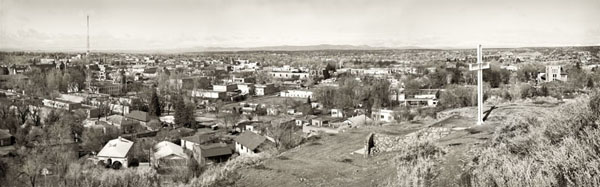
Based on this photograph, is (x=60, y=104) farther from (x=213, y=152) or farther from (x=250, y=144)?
(x=250, y=144)

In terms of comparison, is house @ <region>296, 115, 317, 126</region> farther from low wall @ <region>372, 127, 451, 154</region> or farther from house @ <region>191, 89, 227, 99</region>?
low wall @ <region>372, 127, 451, 154</region>

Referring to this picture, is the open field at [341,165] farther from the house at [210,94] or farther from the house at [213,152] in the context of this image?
the house at [210,94]

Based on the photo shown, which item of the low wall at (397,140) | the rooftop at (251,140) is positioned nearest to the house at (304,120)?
the rooftop at (251,140)

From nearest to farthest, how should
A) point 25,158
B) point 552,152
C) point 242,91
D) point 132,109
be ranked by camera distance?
point 552,152 < point 25,158 < point 132,109 < point 242,91

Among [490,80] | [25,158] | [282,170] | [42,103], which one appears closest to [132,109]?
[42,103]

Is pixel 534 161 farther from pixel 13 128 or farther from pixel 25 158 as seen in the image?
pixel 13 128

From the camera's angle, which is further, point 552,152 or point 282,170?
point 282,170
